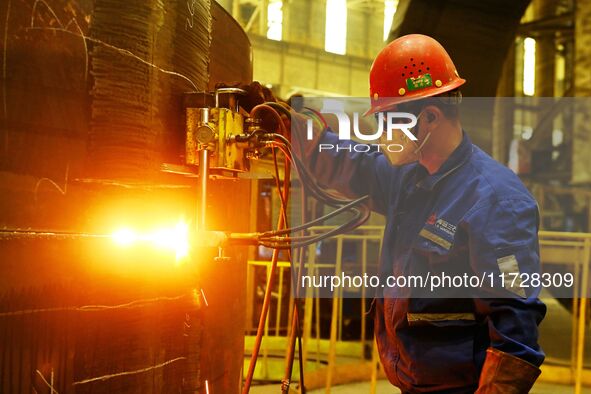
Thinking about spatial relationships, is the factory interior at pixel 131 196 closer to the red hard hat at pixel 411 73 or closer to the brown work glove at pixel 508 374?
the red hard hat at pixel 411 73

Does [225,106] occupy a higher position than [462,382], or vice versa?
[225,106]

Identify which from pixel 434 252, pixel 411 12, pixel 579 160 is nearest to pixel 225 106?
pixel 434 252

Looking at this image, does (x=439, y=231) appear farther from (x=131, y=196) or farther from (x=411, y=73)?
(x=131, y=196)

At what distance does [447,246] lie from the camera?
191 cm

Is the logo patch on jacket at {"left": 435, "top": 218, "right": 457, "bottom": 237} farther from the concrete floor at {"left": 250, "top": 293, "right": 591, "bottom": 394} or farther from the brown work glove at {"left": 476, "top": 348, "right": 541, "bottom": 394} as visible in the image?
the concrete floor at {"left": 250, "top": 293, "right": 591, "bottom": 394}

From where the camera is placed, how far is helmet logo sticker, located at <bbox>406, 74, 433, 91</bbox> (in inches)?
84.4

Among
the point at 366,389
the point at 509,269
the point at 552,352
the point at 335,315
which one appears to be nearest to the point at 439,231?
the point at 509,269

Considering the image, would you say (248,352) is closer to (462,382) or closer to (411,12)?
(411,12)

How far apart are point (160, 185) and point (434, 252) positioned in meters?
0.99

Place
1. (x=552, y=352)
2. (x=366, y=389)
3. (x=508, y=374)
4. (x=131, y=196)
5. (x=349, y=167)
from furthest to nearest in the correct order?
1. (x=552, y=352)
2. (x=366, y=389)
3. (x=349, y=167)
4. (x=131, y=196)
5. (x=508, y=374)

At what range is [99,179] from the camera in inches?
71.6

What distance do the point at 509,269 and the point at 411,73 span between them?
86 centimetres

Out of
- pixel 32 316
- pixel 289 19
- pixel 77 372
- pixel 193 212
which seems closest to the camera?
pixel 32 316

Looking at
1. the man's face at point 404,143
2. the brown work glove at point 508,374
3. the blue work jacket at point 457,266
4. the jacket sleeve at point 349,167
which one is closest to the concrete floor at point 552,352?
the jacket sleeve at point 349,167
